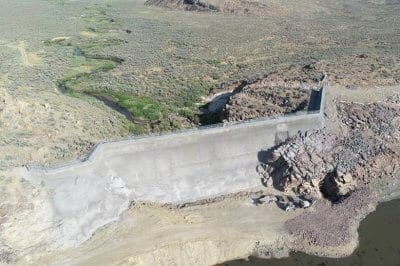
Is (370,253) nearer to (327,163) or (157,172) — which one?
(327,163)

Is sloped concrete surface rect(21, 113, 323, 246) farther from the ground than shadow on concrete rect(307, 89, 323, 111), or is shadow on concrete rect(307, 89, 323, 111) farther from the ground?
shadow on concrete rect(307, 89, 323, 111)

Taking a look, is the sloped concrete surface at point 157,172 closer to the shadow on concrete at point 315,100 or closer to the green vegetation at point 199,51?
the shadow on concrete at point 315,100

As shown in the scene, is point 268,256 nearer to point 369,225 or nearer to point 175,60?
point 369,225

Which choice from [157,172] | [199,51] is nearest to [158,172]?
[157,172]

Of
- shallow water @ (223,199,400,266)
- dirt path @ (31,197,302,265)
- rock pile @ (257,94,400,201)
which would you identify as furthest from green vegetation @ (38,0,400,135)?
shallow water @ (223,199,400,266)

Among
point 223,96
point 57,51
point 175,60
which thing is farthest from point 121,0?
point 223,96

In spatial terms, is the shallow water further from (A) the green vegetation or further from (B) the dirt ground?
(A) the green vegetation

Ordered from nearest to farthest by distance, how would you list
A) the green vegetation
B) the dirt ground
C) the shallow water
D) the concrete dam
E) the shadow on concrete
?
the shallow water < the dirt ground < the concrete dam < the shadow on concrete < the green vegetation
